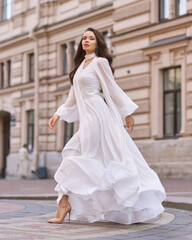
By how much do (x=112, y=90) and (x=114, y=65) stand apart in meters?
14.3

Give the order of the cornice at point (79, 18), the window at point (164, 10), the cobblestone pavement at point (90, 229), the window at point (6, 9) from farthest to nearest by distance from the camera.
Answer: the window at point (6, 9)
the cornice at point (79, 18)
the window at point (164, 10)
the cobblestone pavement at point (90, 229)

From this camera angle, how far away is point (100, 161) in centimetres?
642

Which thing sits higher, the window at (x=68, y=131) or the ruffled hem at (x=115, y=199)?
the window at (x=68, y=131)

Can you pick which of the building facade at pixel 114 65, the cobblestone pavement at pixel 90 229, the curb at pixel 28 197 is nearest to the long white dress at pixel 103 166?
the cobblestone pavement at pixel 90 229

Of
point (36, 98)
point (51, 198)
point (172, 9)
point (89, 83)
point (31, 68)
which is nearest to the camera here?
point (89, 83)

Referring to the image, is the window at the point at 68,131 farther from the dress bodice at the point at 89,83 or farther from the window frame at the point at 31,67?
the dress bodice at the point at 89,83

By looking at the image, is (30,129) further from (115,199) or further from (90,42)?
(115,199)

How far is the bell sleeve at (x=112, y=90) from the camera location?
6730mm

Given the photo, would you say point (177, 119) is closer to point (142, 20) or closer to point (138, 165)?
point (142, 20)

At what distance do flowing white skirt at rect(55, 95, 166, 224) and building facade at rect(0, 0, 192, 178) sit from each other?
11.5m

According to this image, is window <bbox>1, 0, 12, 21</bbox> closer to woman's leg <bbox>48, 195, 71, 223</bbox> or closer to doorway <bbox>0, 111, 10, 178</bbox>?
doorway <bbox>0, 111, 10, 178</bbox>

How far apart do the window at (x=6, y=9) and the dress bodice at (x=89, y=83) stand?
22.6m

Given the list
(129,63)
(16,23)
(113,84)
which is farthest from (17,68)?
(113,84)

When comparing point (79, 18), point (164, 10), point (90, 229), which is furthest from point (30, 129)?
point (90, 229)
